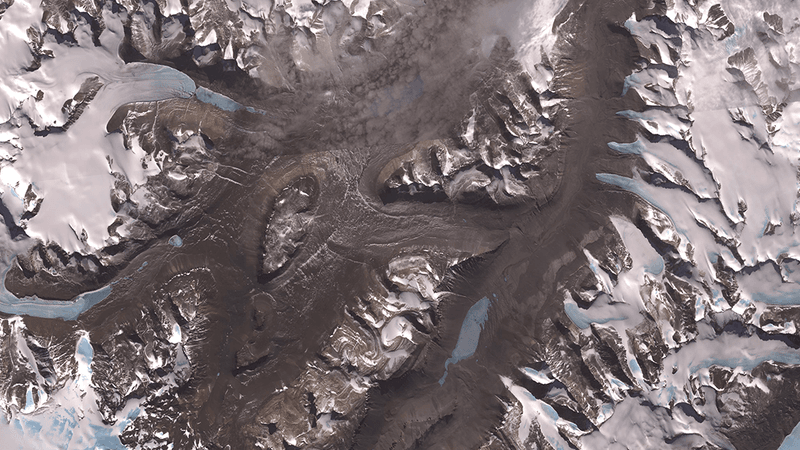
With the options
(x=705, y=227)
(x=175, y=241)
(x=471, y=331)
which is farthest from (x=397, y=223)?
(x=705, y=227)

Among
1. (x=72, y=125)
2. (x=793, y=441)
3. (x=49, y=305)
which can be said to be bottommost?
(x=49, y=305)

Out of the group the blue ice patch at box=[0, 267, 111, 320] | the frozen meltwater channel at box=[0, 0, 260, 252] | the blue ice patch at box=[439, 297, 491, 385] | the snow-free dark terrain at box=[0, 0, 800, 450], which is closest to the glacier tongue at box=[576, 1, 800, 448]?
the snow-free dark terrain at box=[0, 0, 800, 450]

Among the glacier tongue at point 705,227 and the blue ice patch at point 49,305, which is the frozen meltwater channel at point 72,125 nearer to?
the blue ice patch at point 49,305

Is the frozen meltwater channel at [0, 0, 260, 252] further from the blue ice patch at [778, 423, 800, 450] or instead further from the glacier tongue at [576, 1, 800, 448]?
the blue ice patch at [778, 423, 800, 450]

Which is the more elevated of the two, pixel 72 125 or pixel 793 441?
pixel 793 441

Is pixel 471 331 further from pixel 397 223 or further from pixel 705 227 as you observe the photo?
pixel 705 227

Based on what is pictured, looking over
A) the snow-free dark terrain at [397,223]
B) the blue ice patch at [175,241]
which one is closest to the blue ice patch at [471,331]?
the snow-free dark terrain at [397,223]

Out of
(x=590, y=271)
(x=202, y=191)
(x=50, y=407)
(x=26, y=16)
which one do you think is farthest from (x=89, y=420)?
(x=590, y=271)

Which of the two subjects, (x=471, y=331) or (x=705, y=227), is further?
(x=471, y=331)
